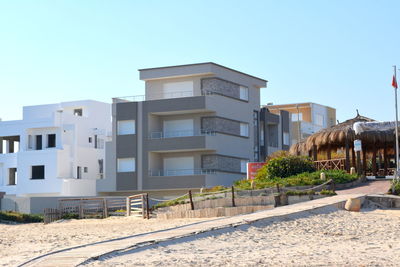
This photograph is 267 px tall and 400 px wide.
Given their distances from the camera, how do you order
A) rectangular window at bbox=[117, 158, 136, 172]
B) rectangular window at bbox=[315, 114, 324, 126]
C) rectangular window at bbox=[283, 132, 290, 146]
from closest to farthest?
rectangular window at bbox=[117, 158, 136, 172]
rectangular window at bbox=[283, 132, 290, 146]
rectangular window at bbox=[315, 114, 324, 126]

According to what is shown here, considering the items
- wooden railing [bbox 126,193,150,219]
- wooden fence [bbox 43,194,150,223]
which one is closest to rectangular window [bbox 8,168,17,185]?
wooden fence [bbox 43,194,150,223]

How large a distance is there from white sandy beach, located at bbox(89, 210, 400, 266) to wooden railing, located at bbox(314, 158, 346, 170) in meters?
15.2

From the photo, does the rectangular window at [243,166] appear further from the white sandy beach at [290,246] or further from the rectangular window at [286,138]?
the white sandy beach at [290,246]

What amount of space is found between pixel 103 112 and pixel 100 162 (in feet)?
15.5

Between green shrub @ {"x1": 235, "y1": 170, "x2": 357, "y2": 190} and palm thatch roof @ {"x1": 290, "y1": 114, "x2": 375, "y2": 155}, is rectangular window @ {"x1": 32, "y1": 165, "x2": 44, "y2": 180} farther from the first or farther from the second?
green shrub @ {"x1": 235, "y1": 170, "x2": 357, "y2": 190}

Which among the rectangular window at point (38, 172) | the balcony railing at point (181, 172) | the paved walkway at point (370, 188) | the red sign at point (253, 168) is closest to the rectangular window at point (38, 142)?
the rectangular window at point (38, 172)

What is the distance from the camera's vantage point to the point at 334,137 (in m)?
39.8

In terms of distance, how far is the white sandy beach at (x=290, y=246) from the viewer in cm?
1650

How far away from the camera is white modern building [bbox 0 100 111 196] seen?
60312mm

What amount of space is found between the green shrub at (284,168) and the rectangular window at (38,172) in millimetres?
27034

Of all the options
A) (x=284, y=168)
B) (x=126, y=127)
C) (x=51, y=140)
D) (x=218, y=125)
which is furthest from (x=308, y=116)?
(x=284, y=168)

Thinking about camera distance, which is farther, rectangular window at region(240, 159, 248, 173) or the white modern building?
the white modern building

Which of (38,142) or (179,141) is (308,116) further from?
(38,142)

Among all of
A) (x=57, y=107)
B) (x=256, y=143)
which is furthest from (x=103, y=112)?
(x=256, y=143)
